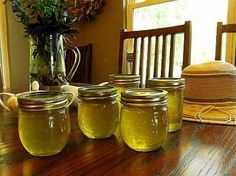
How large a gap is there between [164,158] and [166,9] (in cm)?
192

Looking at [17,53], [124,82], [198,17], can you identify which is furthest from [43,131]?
[17,53]

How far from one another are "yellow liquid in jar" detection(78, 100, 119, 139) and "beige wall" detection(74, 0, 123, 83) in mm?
1930

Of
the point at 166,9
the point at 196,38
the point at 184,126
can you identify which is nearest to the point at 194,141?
the point at 184,126

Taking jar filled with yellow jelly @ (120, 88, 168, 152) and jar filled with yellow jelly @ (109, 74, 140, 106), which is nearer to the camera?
jar filled with yellow jelly @ (120, 88, 168, 152)

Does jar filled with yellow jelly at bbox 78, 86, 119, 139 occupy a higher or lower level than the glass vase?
lower

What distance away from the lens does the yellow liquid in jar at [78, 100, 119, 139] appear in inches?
19.0

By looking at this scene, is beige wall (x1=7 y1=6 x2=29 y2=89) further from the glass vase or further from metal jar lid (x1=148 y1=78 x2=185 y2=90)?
metal jar lid (x1=148 y1=78 x2=185 y2=90)

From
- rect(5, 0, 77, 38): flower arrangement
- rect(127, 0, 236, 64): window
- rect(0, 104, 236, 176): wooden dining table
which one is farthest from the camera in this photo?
rect(127, 0, 236, 64): window

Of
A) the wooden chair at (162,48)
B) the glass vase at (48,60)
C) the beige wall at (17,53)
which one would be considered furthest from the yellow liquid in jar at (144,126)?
the beige wall at (17,53)

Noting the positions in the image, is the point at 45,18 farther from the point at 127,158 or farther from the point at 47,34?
the point at 127,158

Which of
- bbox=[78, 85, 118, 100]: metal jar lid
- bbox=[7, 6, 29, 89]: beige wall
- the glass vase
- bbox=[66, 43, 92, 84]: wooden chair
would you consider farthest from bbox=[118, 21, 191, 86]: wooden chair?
bbox=[7, 6, 29, 89]: beige wall

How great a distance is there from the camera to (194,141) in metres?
0.48

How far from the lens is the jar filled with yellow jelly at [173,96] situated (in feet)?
1.68

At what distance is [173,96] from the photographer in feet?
1.72
